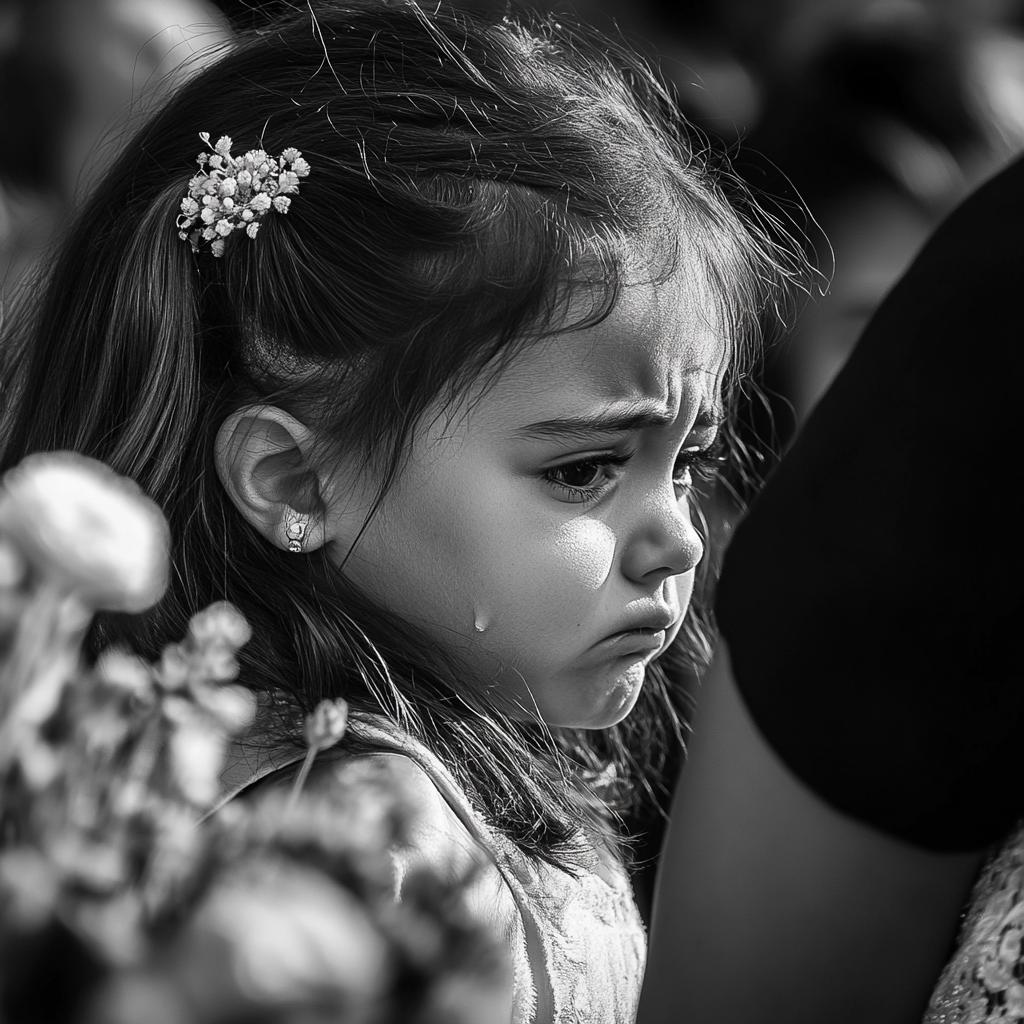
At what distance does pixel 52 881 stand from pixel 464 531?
2.56 feet

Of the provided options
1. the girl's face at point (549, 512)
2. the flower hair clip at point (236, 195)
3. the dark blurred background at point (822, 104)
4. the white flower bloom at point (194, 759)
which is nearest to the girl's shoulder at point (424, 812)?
the girl's face at point (549, 512)

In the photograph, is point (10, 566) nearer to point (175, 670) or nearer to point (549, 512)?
point (175, 670)

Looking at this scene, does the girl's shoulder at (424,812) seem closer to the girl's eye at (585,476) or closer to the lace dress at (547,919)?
the lace dress at (547,919)

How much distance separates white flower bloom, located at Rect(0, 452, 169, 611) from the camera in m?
0.34

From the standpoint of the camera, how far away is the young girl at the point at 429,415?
111 cm

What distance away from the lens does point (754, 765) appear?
645 millimetres

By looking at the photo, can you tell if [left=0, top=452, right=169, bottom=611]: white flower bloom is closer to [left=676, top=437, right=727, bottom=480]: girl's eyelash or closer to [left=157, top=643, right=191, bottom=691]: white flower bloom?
[left=157, top=643, right=191, bottom=691]: white flower bloom

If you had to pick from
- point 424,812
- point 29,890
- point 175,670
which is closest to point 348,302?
point 424,812

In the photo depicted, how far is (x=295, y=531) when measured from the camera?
1142mm

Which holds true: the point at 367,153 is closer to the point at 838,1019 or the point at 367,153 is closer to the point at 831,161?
the point at 838,1019

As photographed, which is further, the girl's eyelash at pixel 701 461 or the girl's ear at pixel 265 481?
the girl's eyelash at pixel 701 461

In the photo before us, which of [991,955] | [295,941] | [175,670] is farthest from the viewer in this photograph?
[991,955]

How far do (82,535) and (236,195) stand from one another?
2.95 feet

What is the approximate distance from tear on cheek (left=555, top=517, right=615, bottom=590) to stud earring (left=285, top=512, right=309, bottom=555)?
0.76ft
